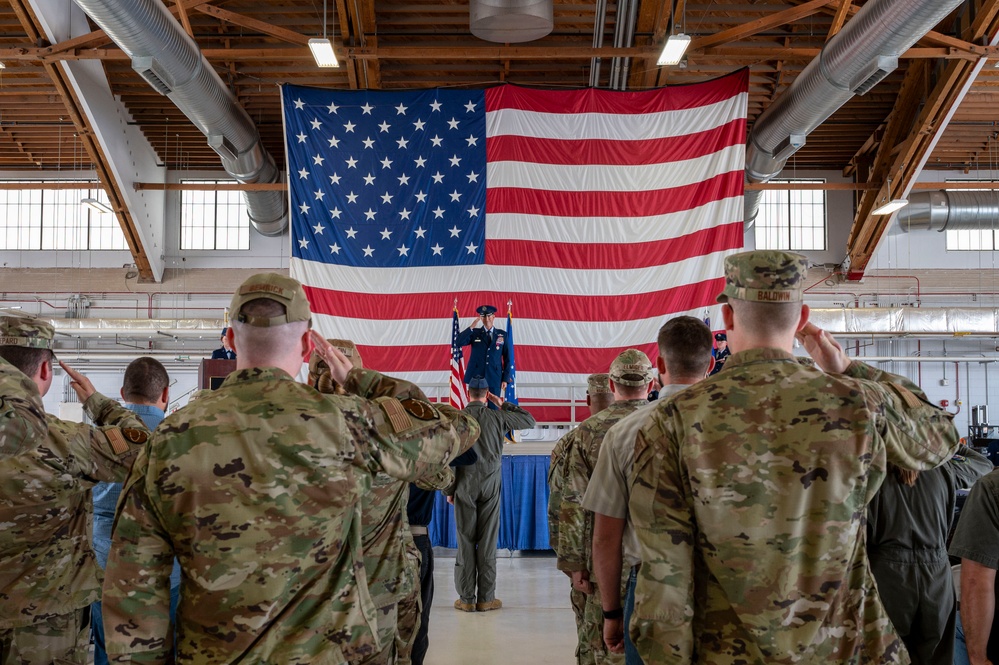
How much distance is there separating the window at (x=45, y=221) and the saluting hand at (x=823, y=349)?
1831 centimetres

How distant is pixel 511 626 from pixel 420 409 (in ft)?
15.2

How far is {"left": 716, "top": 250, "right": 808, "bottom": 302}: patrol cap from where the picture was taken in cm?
195

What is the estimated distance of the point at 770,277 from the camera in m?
1.94

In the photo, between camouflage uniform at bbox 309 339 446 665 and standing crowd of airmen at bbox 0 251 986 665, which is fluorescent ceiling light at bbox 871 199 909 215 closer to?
standing crowd of airmen at bbox 0 251 986 665

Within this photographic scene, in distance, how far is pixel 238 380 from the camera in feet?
6.22

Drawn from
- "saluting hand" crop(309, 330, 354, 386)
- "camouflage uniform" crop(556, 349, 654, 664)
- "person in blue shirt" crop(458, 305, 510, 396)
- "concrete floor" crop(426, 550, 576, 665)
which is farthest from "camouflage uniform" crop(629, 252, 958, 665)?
"person in blue shirt" crop(458, 305, 510, 396)

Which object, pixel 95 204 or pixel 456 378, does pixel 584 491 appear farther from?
pixel 95 204

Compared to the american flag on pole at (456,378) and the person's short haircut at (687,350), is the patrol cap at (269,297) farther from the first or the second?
the american flag on pole at (456,378)

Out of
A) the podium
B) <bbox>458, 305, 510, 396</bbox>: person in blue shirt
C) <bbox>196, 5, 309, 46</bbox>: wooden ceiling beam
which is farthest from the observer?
<bbox>196, 5, 309, 46</bbox>: wooden ceiling beam

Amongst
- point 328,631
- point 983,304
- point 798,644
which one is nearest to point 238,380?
point 328,631

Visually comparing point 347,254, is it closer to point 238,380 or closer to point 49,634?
point 49,634

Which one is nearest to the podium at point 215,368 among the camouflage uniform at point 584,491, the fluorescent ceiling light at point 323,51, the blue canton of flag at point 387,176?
the blue canton of flag at point 387,176

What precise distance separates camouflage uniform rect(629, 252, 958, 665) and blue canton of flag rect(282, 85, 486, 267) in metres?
9.86

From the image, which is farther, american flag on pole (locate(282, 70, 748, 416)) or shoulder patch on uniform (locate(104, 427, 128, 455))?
american flag on pole (locate(282, 70, 748, 416))
